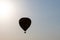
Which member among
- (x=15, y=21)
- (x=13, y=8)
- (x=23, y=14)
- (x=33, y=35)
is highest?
(x=13, y=8)

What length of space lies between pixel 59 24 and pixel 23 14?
87 centimetres

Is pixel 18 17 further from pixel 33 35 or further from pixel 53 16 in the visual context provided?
pixel 53 16

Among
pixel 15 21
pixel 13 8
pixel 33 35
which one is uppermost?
pixel 13 8

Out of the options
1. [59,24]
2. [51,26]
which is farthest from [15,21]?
[59,24]

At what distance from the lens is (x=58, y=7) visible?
2.40m

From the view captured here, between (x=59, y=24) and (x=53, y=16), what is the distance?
0.23m

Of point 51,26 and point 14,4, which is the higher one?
point 14,4

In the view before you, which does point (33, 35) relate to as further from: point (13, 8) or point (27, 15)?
point (13, 8)

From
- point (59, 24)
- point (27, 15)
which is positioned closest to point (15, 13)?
point (27, 15)

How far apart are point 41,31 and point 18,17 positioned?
63cm

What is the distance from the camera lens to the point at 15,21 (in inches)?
95.2

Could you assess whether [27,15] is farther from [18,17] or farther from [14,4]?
[14,4]

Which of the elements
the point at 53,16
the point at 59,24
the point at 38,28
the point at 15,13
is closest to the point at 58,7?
the point at 53,16

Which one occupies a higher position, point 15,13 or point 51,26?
point 15,13
